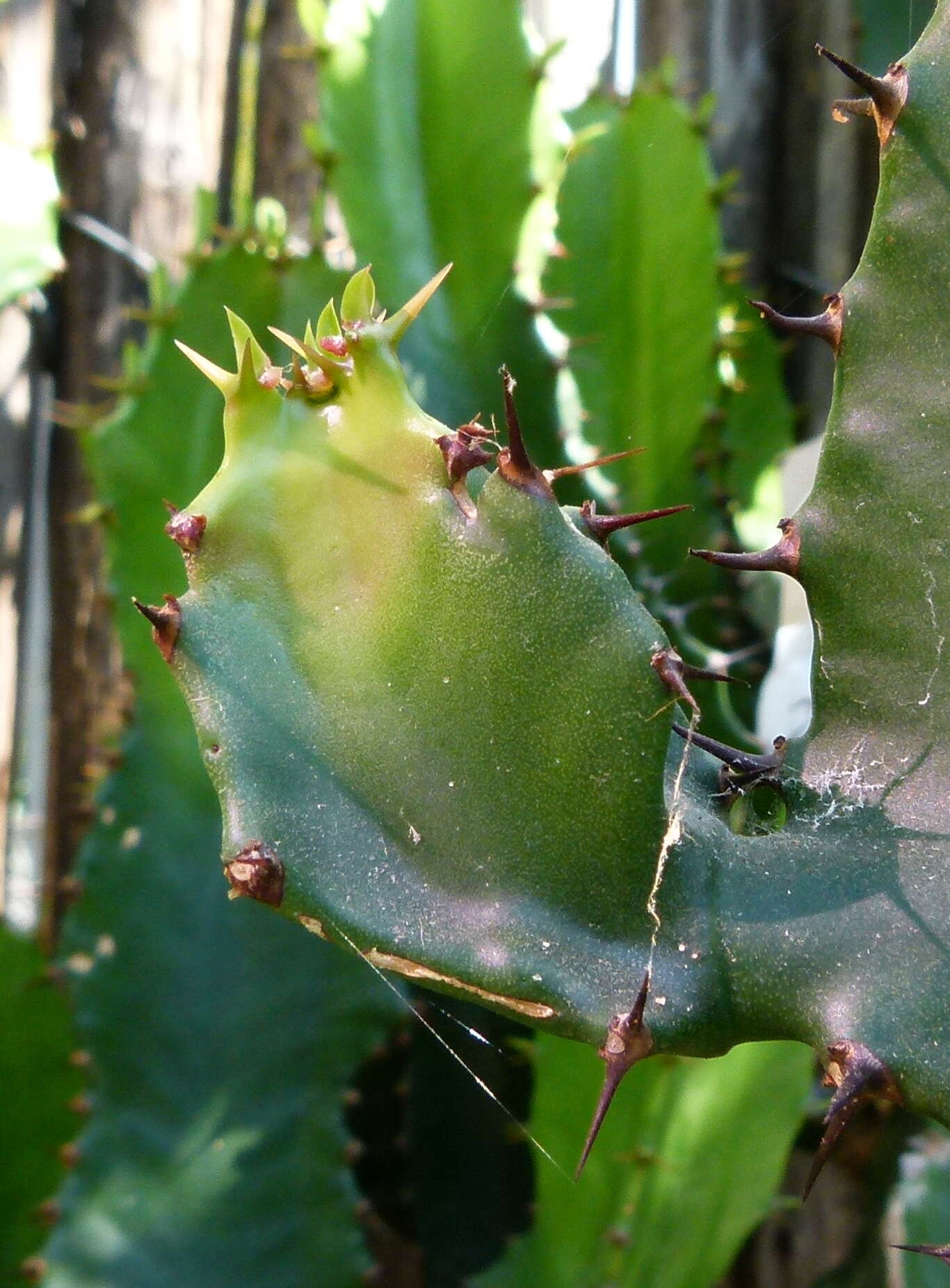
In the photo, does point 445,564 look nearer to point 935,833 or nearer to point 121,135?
point 935,833

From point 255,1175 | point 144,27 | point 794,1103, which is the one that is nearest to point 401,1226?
point 255,1175

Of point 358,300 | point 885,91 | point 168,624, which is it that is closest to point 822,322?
point 885,91

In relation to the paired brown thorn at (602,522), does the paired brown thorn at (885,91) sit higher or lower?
higher

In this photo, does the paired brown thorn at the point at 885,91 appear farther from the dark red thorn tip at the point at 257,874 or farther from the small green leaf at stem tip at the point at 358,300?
the dark red thorn tip at the point at 257,874

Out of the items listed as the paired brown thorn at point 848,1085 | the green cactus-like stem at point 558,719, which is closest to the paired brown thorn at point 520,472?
the green cactus-like stem at point 558,719

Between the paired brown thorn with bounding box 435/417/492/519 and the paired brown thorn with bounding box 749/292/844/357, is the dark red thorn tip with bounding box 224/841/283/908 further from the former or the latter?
the paired brown thorn with bounding box 749/292/844/357

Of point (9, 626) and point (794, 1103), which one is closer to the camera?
point (794, 1103)
